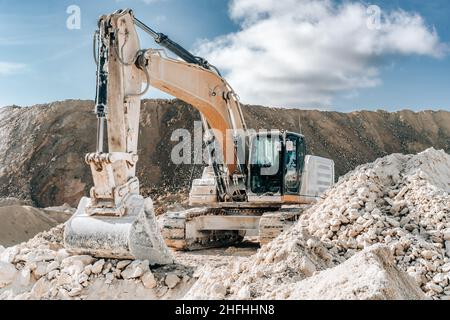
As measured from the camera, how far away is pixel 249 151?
9.29 m

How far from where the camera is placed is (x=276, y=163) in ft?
29.9

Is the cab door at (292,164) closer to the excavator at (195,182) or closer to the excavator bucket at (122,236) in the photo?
the excavator at (195,182)

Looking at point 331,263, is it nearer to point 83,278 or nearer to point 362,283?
point 362,283

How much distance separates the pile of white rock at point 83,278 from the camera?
5.61 meters

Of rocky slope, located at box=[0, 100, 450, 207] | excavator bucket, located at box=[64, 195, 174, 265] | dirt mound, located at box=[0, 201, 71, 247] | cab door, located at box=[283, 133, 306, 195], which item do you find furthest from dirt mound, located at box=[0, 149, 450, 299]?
rocky slope, located at box=[0, 100, 450, 207]

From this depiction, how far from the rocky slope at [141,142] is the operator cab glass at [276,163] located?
1037 cm

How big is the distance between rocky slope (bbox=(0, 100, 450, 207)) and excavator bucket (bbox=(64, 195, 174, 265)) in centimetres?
1311

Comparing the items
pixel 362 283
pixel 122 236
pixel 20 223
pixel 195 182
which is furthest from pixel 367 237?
pixel 20 223

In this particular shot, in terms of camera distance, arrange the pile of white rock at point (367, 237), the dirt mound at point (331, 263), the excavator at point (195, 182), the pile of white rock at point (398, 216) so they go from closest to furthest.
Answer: the dirt mound at point (331, 263) → the pile of white rock at point (367, 237) → the pile of white rock at point (398, 216) → the excavator at point (195, 182)

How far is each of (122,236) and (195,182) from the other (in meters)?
3.76

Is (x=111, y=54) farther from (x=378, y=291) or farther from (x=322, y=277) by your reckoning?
(x=378, y=291)

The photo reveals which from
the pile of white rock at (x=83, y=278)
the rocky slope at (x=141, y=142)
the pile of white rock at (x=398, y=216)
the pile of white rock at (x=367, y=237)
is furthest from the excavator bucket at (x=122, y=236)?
the rocky slope at (x=141, y=142)

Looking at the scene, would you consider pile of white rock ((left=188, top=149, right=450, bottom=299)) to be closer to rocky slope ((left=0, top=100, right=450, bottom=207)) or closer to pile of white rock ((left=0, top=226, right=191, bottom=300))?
pile of white rock ((left=0, top=226, right=191, bottom=300))

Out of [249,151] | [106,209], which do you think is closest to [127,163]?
[106,209]
